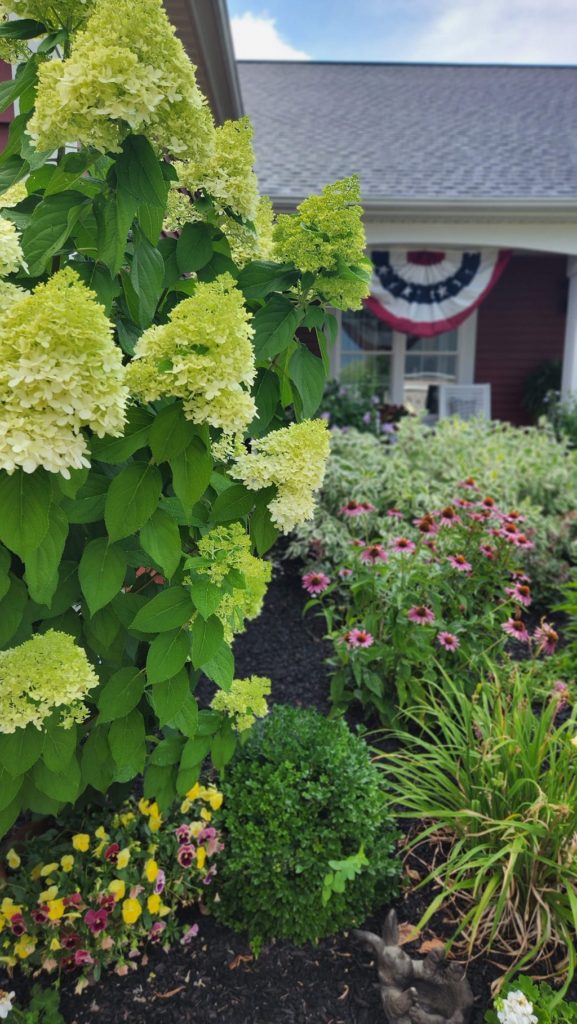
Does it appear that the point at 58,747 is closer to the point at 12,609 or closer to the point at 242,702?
the point at 12,609

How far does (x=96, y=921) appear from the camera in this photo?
1.78m

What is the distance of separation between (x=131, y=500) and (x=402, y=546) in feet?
7.25

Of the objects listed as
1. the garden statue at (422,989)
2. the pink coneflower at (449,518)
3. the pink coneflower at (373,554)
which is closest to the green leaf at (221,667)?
the garden statue at (422,989)

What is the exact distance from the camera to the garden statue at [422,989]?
1.74 metres

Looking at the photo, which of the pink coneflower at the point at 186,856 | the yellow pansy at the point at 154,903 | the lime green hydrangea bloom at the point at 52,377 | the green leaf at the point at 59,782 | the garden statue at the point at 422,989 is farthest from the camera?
the pink coneflower at the point at 186,856

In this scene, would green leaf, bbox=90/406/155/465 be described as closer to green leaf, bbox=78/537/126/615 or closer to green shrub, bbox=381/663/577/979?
green leaf, bbox=78/537/126/615

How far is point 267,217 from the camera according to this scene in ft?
4.90

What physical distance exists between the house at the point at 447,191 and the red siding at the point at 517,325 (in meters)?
0.02

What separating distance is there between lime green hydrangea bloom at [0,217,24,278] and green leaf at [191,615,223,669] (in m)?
0.64

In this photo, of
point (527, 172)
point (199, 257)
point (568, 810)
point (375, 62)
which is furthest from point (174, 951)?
point (375, 62)

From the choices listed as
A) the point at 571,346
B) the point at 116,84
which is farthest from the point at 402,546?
the point at 571,346

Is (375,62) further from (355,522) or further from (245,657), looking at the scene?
(245,657)

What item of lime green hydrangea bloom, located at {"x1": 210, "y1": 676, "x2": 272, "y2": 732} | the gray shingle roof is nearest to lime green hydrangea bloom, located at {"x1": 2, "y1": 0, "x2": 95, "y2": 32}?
lime green hydrangea bloom, located at {"x1": 210, "y1": 676, "x2": 272, "y2": 732}

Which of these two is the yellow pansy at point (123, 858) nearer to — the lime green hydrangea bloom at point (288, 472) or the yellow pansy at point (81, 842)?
the yellow pansy at point (81, 842)
